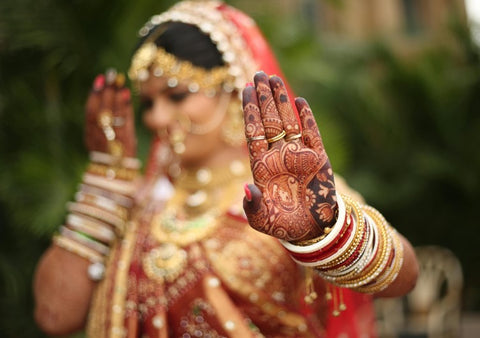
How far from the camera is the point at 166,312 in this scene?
147 cm

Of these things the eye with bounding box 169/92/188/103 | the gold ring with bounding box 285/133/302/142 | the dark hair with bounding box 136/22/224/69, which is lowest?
the eye with bounding box 169/92/188/103

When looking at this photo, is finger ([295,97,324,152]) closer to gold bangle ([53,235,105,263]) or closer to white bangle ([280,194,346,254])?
white bangle ([280,194,346,254])

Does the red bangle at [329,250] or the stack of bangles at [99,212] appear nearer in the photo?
the red bangle at [329,250]

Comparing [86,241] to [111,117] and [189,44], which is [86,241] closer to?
[111,117]

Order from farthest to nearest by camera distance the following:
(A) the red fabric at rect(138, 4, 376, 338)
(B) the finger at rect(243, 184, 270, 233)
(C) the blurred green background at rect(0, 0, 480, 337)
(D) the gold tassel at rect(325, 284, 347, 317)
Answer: (C) the blurred green background at rect(0, 0, 480, 337), (A) the red fabric at rect(138, 4, 376, 338), (D) the gold tassel at rect(325, 284, 347, 317), (B) the finger at rect(243, 184, 270, 233)

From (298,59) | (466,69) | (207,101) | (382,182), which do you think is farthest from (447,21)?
(207,101)

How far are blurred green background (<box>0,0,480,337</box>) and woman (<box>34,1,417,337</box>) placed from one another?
1202 millimetres

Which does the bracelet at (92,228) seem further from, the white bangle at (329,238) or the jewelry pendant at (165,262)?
the white bangle at (329,238)

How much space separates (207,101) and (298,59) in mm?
2436

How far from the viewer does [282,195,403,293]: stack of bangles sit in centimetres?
108

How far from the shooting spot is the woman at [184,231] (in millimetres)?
1435

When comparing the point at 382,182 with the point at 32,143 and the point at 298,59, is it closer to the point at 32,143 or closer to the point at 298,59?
the point at 298,59

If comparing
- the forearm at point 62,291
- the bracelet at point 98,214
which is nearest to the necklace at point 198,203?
the bracelet at point 98,214

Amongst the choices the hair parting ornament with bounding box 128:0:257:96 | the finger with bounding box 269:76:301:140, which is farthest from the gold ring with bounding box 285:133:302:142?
the hair parting ornament with bounding box 128:0:257:96
